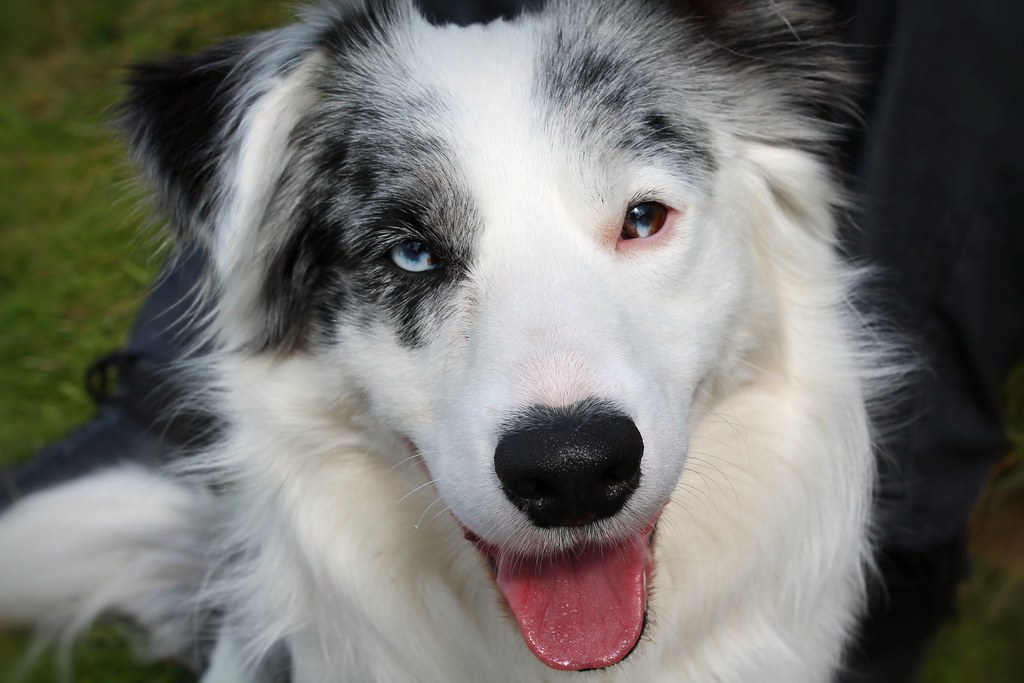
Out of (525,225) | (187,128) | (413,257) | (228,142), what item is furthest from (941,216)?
(187,128)

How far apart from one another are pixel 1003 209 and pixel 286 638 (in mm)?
2261

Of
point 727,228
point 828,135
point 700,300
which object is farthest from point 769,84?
point 700,300

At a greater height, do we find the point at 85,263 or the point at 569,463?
the point at 569,463

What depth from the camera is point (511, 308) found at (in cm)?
176

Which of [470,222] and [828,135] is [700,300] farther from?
[828,135]

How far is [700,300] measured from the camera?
6.36ft

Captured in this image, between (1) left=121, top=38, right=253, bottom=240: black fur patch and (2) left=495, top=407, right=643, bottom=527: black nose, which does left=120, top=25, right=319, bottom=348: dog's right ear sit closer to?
(1) left=121, top=38, right=253, bottom=240: black fur patch

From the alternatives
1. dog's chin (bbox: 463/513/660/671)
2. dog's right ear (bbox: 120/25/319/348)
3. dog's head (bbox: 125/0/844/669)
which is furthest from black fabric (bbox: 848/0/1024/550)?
dog's right ear (bbox: 120/25/319/348)

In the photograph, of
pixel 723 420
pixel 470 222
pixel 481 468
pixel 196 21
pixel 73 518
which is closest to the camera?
pixel 481 468

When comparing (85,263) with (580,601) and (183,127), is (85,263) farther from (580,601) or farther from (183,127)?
(580,601)

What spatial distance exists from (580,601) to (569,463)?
42 cm

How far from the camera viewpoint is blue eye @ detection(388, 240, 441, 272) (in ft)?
6.43

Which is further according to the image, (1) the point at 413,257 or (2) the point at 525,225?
(1) the point at 413,257

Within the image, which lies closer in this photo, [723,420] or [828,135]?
[723,420]
